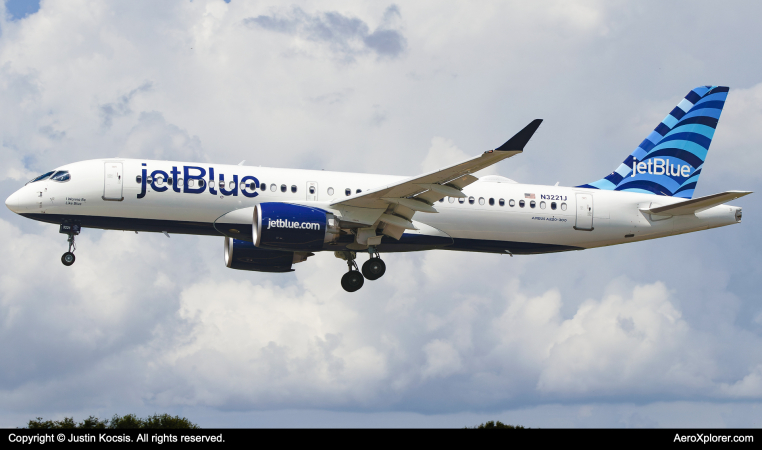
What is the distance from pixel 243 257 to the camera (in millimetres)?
42375

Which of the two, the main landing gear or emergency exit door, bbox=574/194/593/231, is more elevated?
emergency exit door, bbox=574/194/593/231

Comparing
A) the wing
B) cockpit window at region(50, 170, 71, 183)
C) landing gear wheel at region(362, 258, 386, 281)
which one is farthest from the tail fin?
cockpit window at region(50, 170, 71, 183)

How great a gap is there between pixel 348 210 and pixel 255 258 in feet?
25.5

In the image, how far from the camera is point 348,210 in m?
36.8

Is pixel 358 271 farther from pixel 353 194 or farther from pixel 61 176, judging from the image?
pixel 61 176

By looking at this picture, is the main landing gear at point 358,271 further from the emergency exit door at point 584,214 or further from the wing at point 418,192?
the emergency exit door at point 584,214

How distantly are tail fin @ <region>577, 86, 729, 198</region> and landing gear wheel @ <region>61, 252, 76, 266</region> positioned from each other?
23.7 m

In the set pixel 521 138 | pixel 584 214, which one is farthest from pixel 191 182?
pixel 584 214

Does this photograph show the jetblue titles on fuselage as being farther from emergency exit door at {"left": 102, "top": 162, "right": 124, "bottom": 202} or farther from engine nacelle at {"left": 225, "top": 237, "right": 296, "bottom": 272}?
engine nacelle at {"left": 225, "top": 237, "right": 296, "bottom": 272}

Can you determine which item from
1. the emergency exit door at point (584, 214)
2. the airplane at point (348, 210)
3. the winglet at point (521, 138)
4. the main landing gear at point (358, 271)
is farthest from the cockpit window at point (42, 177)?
the emergency exit door at point (584, 214)

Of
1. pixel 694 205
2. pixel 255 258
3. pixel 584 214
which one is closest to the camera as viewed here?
pixel 694 205

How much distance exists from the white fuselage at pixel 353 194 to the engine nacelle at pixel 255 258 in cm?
499

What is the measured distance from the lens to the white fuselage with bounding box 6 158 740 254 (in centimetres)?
3609
